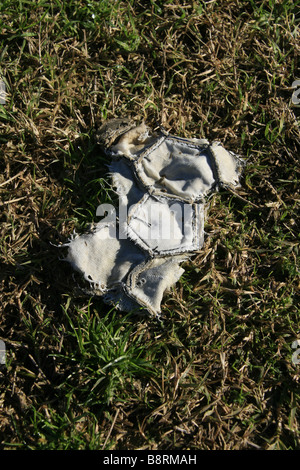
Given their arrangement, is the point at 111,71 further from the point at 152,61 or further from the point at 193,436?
the point at 193,436

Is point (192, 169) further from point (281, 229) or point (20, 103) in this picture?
point (20, 103)

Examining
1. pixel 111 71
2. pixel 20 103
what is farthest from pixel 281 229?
pixel 20 103

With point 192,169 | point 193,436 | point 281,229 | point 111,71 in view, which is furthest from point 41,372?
point 111,71

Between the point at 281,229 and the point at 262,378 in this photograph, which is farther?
the point at 281,229

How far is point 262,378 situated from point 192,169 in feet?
3.90

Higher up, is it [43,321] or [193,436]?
[43,321]

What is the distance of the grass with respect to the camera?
7.80 feet

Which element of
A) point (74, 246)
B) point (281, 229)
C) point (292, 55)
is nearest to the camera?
point (74, 246)

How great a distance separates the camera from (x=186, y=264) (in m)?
2.58

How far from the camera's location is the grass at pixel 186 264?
7.80 feet

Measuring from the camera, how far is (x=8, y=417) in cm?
237

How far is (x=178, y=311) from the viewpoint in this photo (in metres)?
2.51
